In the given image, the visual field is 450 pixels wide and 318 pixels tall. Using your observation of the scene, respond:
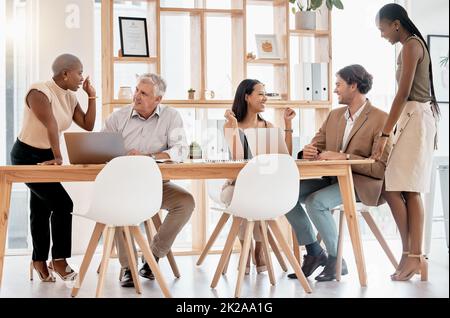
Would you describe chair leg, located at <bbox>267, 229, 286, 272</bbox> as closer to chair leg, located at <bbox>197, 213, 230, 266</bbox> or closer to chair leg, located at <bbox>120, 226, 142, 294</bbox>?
chair leg, located at <bbox>197, 213, 230, 266</bbox>

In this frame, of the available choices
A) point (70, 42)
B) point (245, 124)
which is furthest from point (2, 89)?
point (245, 124)

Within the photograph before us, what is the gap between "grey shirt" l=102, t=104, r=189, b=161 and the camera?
367 cm

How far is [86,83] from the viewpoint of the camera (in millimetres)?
3639

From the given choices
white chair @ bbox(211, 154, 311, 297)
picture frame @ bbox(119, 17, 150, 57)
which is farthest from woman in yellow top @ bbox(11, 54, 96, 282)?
white chair @ bbox(211, 154, 311, 297)

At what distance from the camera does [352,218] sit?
130 inches

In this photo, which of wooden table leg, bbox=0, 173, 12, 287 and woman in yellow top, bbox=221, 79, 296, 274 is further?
woman in yellow top, bbox=221, 79, 296, 274

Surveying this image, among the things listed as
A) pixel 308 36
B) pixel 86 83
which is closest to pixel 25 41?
pixel 86 83

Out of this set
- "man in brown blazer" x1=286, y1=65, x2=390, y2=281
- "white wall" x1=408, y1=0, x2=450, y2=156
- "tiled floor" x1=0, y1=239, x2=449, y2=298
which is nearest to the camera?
"white wall" x1=408, y1=0, x2=450, y2=156

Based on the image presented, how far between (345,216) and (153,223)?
1.08 meters

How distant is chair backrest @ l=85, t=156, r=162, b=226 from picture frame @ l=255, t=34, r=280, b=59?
184cm

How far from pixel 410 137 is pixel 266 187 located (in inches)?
32.3
